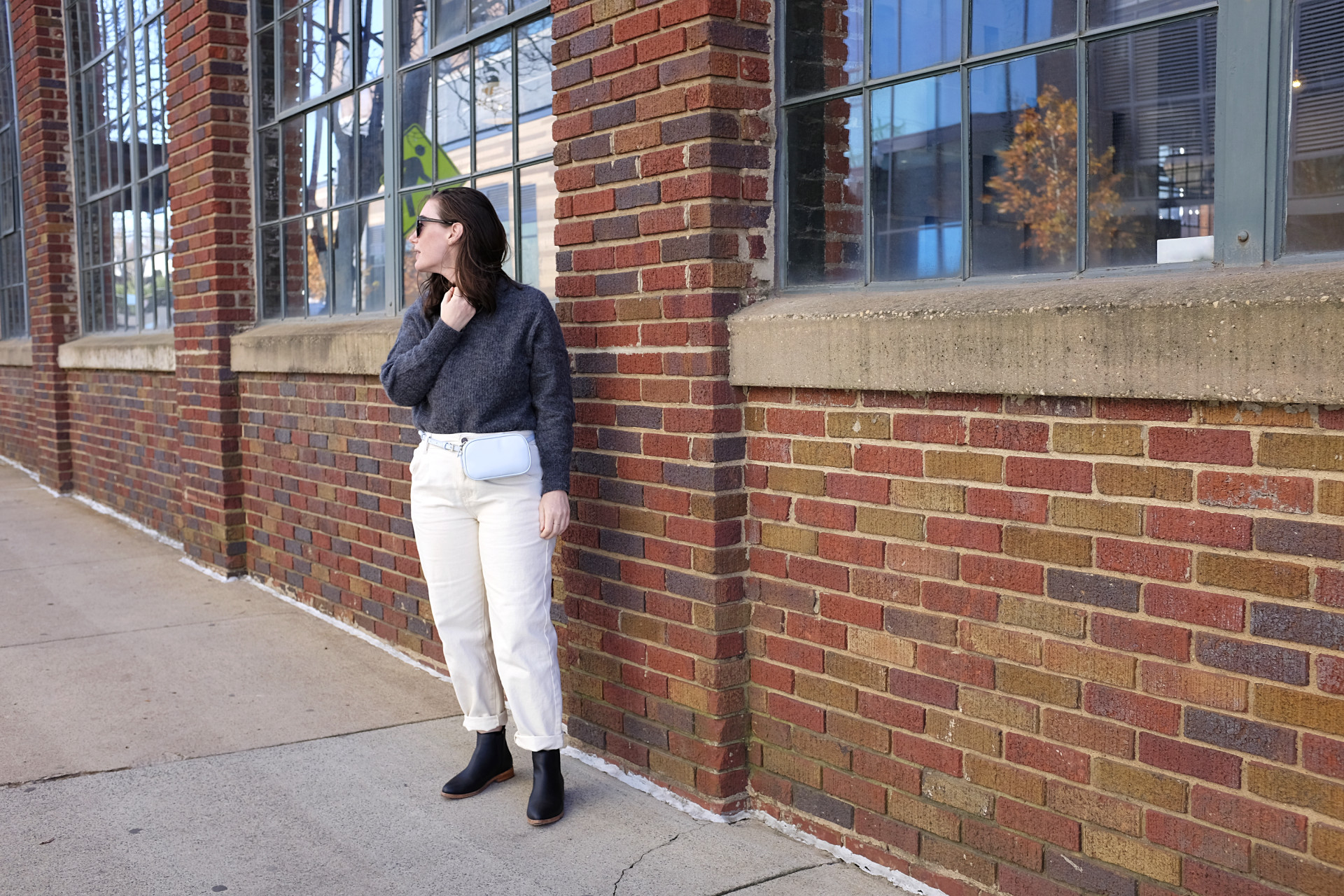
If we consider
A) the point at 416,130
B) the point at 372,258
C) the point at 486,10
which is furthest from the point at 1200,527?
the point at 372,258

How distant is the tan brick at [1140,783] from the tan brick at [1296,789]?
0.16 meters

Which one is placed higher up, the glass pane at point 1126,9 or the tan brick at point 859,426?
the glass pane at point 1126,9

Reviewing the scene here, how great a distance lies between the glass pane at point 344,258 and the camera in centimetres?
608

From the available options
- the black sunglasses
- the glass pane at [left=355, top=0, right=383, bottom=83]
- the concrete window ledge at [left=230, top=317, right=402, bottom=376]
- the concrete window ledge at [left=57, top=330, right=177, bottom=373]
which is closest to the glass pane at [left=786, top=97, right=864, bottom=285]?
the black sunglasses

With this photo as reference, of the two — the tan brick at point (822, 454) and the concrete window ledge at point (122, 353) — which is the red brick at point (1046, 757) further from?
the concrete window ledge at point (122, 353)

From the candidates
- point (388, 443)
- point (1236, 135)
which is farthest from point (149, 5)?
point (1236, 135)

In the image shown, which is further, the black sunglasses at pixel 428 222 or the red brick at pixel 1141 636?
the black sunglasses at pixel 428 222

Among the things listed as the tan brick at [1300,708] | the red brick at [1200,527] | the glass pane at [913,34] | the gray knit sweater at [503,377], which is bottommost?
the tan brick at [1300,708]

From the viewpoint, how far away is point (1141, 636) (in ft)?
8.74

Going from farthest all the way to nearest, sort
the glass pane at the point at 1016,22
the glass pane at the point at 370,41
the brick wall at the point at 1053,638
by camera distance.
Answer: the glass pane at the point at 370,41
the glass pane at the point at 1016,22
the brick wall at the point at 1053,638

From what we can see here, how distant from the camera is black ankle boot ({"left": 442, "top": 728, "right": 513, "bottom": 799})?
3.84m

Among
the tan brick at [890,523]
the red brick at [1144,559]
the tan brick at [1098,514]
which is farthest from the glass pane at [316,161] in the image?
the red brick at [1144,559]

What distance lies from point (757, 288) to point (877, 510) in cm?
80

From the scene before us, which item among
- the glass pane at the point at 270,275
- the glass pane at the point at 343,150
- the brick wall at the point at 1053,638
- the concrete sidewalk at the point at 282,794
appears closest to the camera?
the brick wall at the point at 1053,638
